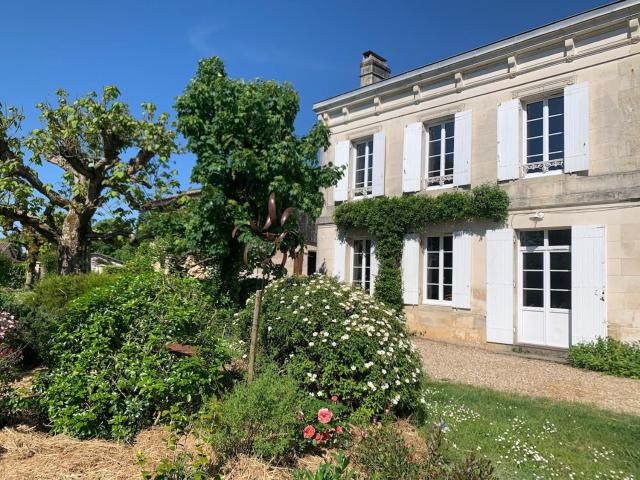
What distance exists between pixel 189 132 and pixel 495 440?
755 cm

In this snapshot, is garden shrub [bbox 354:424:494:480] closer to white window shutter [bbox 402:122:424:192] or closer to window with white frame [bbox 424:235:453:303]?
window with white frame [bbox 424:235:453:303]

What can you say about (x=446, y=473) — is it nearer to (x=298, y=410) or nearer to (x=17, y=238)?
(x=298, y=410)

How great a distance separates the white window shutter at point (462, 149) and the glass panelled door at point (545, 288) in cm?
174

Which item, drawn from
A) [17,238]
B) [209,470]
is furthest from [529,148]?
[17,238]

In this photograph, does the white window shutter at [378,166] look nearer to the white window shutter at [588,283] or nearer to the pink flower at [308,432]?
the white window shutter at [588,283]

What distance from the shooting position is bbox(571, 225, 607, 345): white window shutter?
779cm

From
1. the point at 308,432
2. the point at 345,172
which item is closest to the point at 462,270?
the point at 345,172

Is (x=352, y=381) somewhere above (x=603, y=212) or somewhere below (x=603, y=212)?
below

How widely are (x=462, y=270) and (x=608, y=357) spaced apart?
306cm

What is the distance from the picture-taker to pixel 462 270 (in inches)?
377

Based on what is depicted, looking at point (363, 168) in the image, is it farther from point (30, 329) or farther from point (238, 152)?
point (30, 329)

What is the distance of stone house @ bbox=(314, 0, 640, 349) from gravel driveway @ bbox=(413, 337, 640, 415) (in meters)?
1.10

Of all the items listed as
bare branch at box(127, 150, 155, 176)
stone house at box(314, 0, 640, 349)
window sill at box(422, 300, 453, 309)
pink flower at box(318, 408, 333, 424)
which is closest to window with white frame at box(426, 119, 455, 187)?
stone house at box(314, 0, 640, 349)

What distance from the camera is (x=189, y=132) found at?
8867 millimetres
